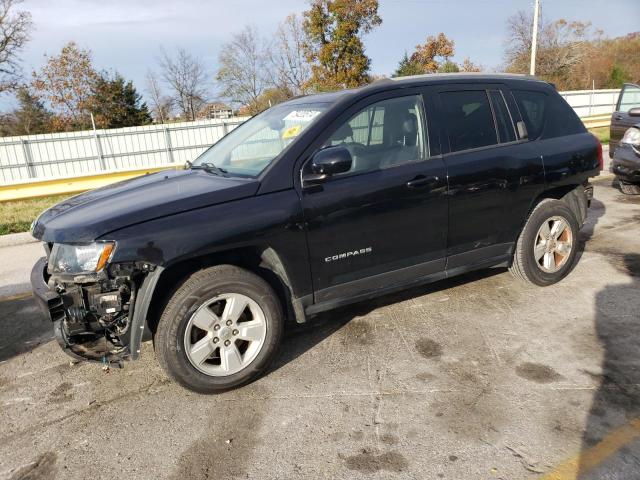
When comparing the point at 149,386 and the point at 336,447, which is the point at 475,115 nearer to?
the point at 336,447

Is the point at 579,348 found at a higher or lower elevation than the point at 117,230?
lower

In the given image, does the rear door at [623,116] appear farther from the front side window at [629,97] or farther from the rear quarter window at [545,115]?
the rear quarter window at [545,115]

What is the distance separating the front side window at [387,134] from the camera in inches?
134

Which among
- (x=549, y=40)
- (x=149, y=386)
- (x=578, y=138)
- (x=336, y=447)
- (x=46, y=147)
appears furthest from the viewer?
(x=549, y=40)

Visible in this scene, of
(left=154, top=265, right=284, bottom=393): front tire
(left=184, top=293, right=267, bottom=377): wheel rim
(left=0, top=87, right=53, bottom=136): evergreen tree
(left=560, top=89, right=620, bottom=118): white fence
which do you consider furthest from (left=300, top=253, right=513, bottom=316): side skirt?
(left=0, top=87, right=53, bottom=136): evergreen tree

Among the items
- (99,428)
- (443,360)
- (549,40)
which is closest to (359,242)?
(443,360)

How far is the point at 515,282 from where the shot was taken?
4641 millimetres

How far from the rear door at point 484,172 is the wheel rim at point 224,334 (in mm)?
1669

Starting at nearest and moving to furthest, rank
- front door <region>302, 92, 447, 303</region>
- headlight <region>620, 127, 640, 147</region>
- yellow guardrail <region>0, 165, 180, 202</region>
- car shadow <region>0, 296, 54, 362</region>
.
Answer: front door <region>302, 92, 447, 303</region>, car shadow <region>0, 296, 54, 362</region>, headlight <region>620, 127, 640, 147</region>, yellow guardrail <region>0, 165, 180, 202</region>

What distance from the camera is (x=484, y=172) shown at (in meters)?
3.79

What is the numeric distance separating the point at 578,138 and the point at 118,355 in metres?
4.26

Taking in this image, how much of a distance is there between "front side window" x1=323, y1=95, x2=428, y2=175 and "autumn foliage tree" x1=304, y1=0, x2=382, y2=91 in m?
28.2

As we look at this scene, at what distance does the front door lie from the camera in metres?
3.24

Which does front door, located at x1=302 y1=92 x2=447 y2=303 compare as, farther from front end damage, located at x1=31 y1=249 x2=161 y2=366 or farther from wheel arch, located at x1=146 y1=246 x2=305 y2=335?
front end damage, located at x1=31 y1=249 x2=161 y2=366
